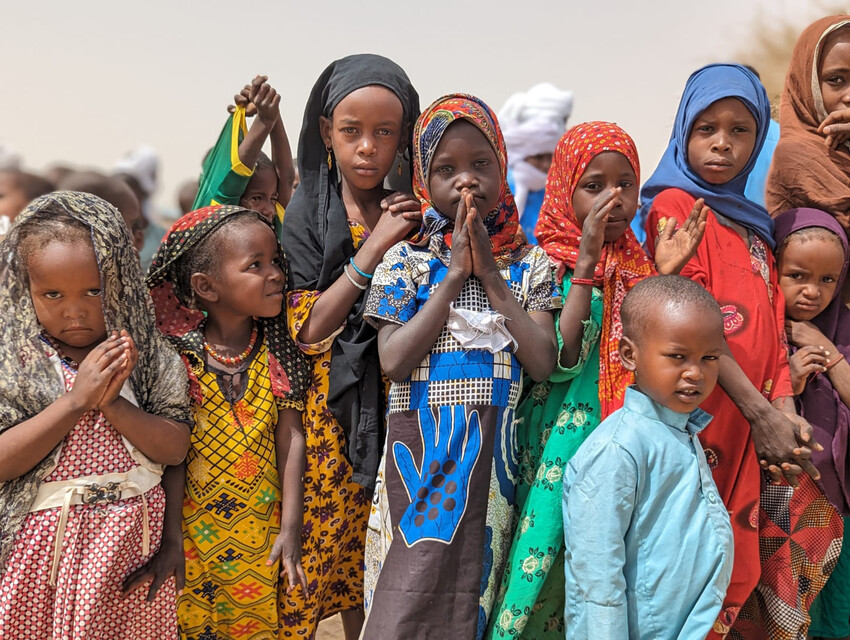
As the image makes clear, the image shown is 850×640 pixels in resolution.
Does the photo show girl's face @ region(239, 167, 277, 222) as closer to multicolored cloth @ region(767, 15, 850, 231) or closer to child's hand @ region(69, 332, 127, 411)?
child's hand @ region(69, 332, 127, 411)

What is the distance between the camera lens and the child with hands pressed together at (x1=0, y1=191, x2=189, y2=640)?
2500 mm

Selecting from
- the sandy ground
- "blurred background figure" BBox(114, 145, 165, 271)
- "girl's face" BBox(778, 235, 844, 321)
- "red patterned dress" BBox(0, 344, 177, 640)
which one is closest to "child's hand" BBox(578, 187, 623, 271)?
"girl's face" BBox(778, 235, 844, 321)

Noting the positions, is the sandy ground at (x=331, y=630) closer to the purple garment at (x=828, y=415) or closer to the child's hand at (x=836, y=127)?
the purple garment at (x=828, y=415)

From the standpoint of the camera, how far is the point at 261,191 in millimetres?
3850

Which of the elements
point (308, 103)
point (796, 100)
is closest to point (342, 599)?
point (308, 103)

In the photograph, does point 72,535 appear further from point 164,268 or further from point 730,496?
point 730,496

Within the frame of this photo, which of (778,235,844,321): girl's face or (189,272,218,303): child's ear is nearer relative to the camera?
(189,272,218,303): child's ear

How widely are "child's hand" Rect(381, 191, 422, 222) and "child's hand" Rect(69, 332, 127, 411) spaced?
1.07 m

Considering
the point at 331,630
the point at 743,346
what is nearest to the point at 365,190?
the point at 743,346

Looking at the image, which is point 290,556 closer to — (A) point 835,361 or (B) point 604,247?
(B) point 604,247

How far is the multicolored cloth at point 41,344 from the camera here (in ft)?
8.25

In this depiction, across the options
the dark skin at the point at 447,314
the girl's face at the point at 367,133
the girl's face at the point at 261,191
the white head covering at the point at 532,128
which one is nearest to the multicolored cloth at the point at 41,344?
the dark skin at the point at 447,314

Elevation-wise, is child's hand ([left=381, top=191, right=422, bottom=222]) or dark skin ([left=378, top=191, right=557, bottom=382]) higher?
child's hand ([left=381, top=191, right=422, bottom=222])

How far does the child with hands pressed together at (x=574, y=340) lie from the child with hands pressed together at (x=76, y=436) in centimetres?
120
